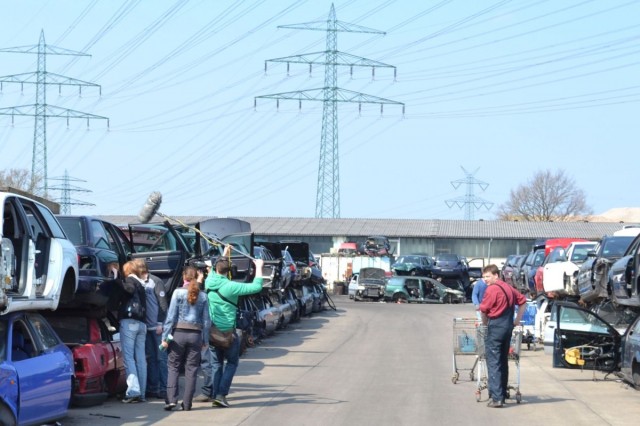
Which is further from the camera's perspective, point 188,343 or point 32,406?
point 188,343

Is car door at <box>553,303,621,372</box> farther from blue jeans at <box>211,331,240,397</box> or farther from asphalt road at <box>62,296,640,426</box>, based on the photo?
blue jeans at <box>211,331,240,397</box>

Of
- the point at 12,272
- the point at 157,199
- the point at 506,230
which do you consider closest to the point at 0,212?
the point at 12,272

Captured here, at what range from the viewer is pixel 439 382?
58.6ft

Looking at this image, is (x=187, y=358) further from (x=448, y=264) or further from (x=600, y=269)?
(x=448, y=264)

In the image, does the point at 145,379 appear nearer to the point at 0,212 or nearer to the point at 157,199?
the point at 0,212

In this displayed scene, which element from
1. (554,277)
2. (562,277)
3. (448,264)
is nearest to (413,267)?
(448,264)

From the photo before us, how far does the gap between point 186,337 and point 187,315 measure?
268 mm

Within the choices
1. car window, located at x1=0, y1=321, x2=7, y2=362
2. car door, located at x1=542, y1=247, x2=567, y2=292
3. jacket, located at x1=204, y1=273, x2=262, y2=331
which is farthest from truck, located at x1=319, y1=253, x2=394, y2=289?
car window, located at x1=0, y1=321, x2=7, y2=362

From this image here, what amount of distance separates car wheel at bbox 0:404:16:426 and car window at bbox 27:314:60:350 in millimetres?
1348

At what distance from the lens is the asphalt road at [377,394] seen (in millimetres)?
13664

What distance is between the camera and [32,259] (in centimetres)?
1270

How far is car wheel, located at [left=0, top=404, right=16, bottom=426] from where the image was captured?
10664 mm

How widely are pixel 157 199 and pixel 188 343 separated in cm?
717

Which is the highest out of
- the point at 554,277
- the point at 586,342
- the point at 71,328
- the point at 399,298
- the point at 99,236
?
the point at 99,236
